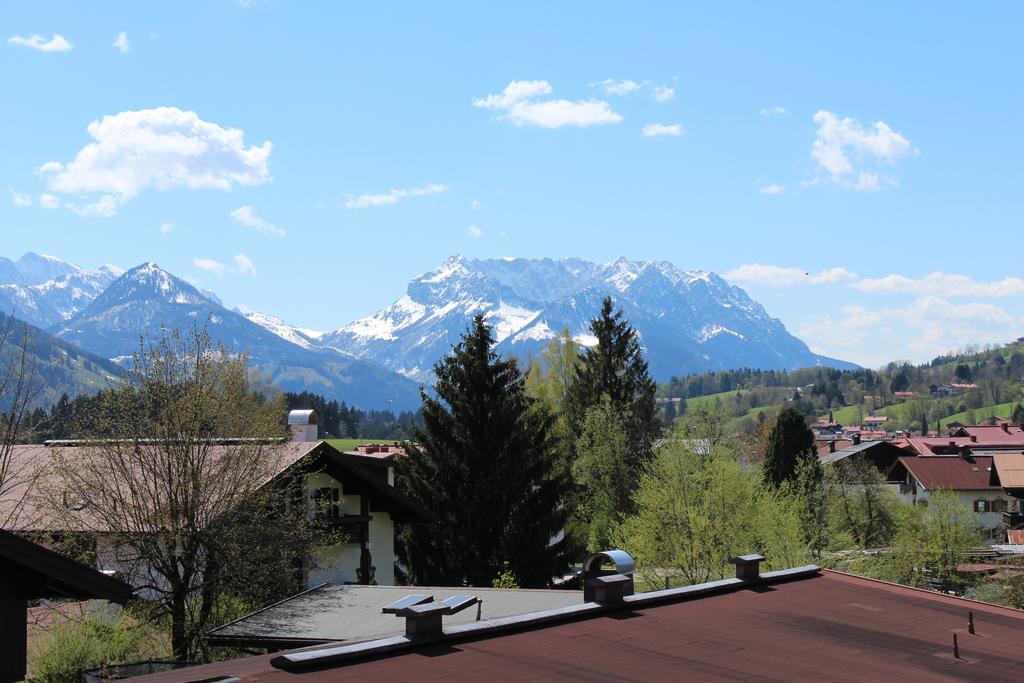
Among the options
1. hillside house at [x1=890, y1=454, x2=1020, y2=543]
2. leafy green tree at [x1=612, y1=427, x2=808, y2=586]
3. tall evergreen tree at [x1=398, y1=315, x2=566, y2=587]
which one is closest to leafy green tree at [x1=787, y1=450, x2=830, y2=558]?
leafy green tree at [x1=612, y1=427, x2=808, y2=586]

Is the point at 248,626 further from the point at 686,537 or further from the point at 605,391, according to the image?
the point at 605,391

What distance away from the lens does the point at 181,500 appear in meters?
26.3

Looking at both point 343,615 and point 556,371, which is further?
point 556,371

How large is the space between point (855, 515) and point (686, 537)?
100 ft

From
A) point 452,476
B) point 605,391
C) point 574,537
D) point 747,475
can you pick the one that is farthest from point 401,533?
point 605,391

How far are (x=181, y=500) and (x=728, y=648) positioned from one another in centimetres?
1691

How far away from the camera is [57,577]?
1388 centimetres

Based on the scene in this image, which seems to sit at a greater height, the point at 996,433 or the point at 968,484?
the point at 996,433

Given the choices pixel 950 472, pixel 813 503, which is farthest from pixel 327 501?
pixel 950 472

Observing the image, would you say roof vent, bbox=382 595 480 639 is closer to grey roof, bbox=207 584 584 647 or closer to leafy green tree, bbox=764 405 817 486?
grey roof, bbox=207 584 584 647

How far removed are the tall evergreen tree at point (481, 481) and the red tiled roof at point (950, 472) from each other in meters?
64.7

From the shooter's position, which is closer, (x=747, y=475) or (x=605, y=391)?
(x=747, y=475)

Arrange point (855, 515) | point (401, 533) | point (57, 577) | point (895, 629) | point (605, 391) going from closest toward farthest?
point (57, 577)
point (895, 629)
point (401, 533)
point (855, 515)
point (605, 391)

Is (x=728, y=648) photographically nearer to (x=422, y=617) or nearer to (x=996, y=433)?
(x=422, y=617)
